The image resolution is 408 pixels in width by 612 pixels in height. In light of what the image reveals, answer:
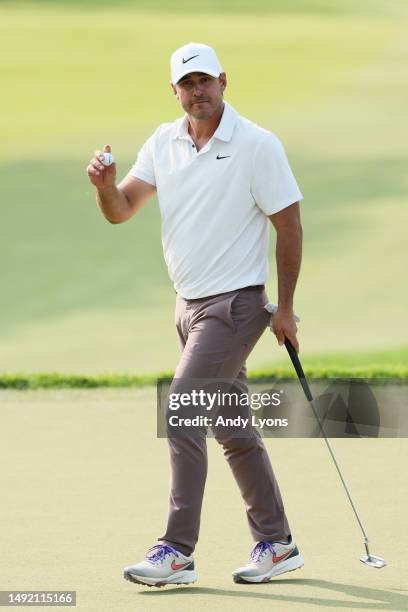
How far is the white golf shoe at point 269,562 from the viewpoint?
526 centimetres

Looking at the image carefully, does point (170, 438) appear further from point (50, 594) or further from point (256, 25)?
point (256, 25)

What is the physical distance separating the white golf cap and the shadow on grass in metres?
1.70

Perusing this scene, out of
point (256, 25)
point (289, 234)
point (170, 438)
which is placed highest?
point (256, 25)

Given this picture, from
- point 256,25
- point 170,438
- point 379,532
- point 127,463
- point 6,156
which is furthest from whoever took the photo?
point 256,25

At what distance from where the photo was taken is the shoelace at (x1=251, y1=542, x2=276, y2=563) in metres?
5.33

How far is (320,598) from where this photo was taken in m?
4.95

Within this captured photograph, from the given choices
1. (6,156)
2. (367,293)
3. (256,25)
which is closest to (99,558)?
(367,293)

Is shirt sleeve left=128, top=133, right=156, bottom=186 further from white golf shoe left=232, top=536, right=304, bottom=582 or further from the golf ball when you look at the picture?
white golf shoe left=232, top=536, right=304, bottom=582

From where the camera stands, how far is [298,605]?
485cm

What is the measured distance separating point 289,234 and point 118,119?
7.09m

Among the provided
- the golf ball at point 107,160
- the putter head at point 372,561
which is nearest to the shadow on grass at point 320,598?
the putter head at point 372,561

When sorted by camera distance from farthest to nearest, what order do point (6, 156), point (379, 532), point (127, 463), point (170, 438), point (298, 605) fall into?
1. point (6, 156)
2. point (127, 463)
3. point (379, 532)
4. point (170, 438)
5. point (298, 605)

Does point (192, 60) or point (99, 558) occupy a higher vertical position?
point (192, 60)

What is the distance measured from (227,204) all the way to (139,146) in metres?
6.84
